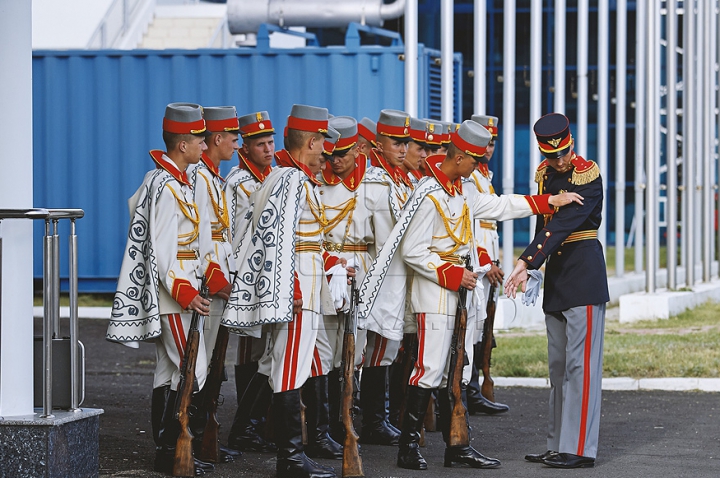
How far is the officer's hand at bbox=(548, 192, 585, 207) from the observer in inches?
273

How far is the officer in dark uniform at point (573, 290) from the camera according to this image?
6.93m

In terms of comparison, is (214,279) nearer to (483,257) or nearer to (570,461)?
(570,461)

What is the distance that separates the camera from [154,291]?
6.50 metres

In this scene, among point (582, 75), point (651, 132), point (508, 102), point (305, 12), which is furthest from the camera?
point (305, 12)

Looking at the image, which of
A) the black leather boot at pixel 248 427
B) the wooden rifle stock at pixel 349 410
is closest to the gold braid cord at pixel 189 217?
the wooden rifle stock at pixel 349 410

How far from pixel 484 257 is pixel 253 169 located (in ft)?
6.47

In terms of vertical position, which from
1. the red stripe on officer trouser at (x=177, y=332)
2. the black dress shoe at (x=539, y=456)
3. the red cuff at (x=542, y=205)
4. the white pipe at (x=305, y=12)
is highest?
the white pipe at (x=305, y=12)

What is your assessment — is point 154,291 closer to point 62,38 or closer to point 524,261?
point 524,261

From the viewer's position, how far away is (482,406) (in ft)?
29.3

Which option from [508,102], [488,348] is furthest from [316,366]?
[508,102]

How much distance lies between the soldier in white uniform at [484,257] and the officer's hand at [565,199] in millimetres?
1687

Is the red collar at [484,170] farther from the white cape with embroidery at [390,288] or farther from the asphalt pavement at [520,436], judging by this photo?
the white cape with embroidery at [390,288]

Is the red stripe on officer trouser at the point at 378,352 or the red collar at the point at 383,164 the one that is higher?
the red collar at the point at 383,164

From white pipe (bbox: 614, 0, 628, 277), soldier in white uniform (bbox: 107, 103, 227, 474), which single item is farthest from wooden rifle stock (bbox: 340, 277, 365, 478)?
white pipe (bbox: 614, 0, 628, 277)
